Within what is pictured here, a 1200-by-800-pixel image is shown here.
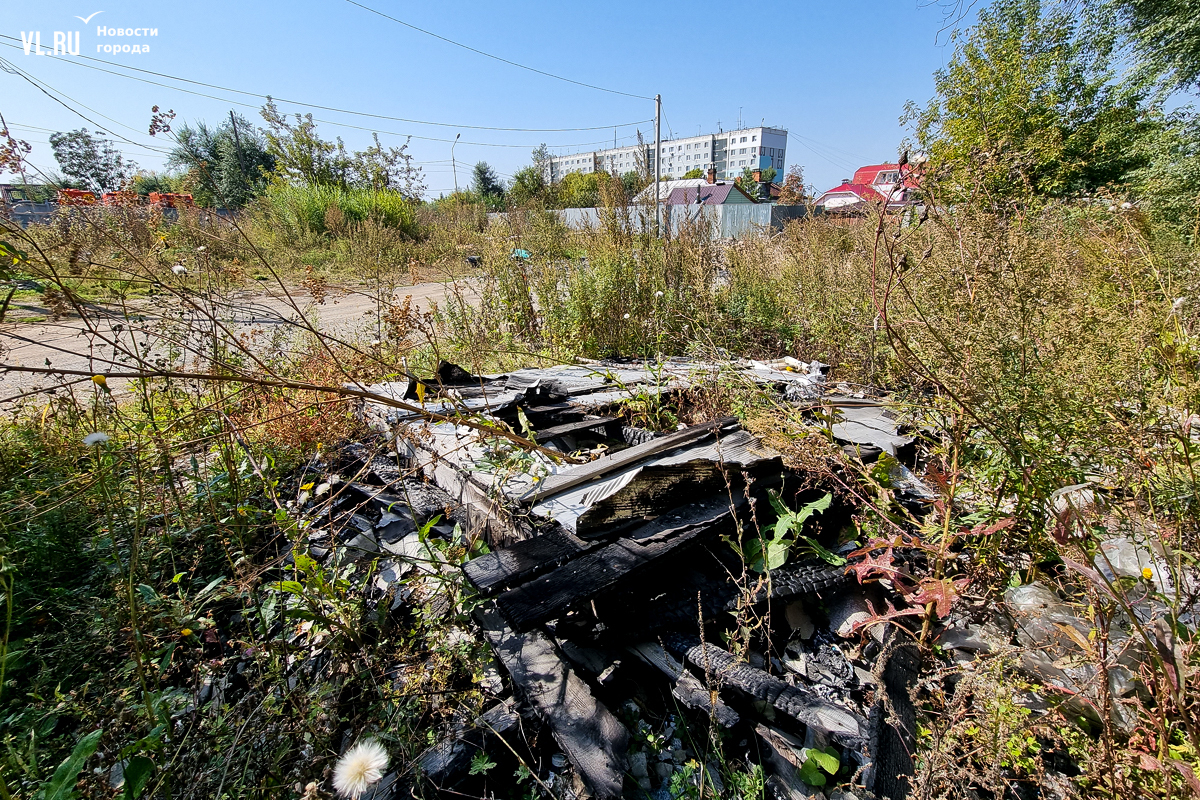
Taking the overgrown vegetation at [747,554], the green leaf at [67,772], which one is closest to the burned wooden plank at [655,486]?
the overgrown vegetation at [747,554]

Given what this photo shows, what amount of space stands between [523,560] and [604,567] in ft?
1.06

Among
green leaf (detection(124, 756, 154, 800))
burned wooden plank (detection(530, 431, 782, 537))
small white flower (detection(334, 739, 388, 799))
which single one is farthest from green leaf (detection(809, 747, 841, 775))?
green leaf (detection(124, 756, 154, 800))

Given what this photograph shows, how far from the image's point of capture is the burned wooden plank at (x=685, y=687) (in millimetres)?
1632

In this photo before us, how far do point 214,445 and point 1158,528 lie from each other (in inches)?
153

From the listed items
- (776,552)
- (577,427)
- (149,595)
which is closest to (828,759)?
(776,552)

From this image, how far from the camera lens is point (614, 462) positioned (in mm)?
2590

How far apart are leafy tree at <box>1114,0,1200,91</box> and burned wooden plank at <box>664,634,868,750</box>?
556 inches

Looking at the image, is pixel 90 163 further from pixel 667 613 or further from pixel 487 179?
pixel 487 179

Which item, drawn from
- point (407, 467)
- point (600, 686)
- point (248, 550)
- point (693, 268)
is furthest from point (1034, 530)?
point (693, 268)

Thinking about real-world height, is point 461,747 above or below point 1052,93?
below

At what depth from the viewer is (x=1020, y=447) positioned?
177cm

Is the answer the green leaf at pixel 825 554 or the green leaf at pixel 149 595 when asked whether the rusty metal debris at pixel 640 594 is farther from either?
the green leaf at pixel 149 595

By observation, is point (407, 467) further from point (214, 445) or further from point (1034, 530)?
point (1034, 530)

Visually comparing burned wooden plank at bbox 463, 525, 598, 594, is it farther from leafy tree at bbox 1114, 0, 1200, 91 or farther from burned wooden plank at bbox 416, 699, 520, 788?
leafy tree at bbox 1114, 0, 1200, 91
